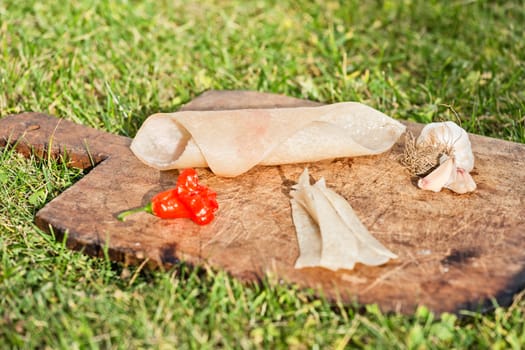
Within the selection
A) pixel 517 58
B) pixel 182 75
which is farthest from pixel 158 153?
pixel 517 58

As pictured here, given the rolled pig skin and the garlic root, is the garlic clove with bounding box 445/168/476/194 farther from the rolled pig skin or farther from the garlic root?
the rolled pig skin

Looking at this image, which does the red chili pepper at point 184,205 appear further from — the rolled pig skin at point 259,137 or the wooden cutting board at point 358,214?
the rolled pig skin at point 259,137

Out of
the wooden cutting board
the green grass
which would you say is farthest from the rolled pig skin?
the green grass

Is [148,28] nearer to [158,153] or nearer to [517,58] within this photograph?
[158,153]

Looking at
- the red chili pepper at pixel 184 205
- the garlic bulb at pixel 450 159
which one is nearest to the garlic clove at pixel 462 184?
the garlic bulb at pixel 450 159

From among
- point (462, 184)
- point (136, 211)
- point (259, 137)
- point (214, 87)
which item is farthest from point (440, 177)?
point (214, 87)

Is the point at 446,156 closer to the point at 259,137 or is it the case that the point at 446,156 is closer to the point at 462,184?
the point at 462,184
